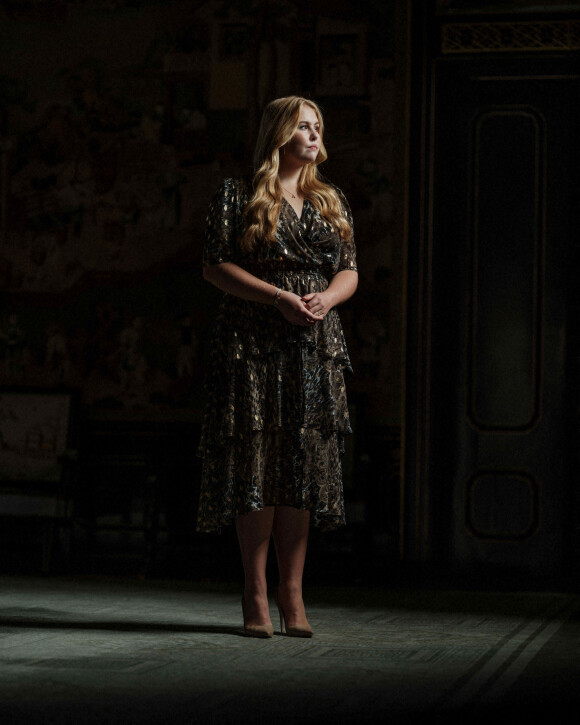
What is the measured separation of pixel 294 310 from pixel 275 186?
46cm

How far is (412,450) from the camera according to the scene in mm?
5980

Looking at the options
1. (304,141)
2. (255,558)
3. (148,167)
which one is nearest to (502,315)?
(148,167)

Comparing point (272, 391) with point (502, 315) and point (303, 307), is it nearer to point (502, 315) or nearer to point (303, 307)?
point (303, 307)

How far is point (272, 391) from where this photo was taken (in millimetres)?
3600

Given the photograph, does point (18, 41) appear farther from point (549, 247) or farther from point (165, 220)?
point (549, 247)

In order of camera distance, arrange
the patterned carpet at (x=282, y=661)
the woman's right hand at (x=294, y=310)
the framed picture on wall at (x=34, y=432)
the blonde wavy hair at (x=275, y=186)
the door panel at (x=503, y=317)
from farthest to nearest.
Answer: the framed picture on wall at (x=34, y=432), the door panel at (x=503, y=317), the blonde wavy hair at (x=275, y=186), the woman's right hand at (x=294, y=310), the patterned carpet at (x=282, y=661)

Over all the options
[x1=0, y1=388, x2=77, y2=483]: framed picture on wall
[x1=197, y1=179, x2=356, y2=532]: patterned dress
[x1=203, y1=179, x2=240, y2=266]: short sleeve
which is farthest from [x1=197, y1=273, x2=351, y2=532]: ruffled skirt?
[x1=0, y1=388, x2=77, y2=483]: framed picture on wall

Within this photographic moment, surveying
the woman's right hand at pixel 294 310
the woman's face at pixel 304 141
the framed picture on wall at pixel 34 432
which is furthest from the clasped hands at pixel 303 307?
the framed picture on wall at pixel 34 432

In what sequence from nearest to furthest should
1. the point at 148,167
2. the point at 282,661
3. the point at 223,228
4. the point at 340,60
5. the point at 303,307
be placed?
the point at 282,661 < the point at 303,307 < the point at 223,228 < the point at 340,60 < the point at 148,167

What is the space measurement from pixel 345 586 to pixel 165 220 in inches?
89.8

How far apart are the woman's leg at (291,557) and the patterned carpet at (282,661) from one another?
11cm

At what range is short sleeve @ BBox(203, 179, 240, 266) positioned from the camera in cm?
369

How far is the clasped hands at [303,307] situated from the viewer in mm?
3523

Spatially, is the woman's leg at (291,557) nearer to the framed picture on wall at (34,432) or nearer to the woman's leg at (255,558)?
the woman's leg at (255,558)
